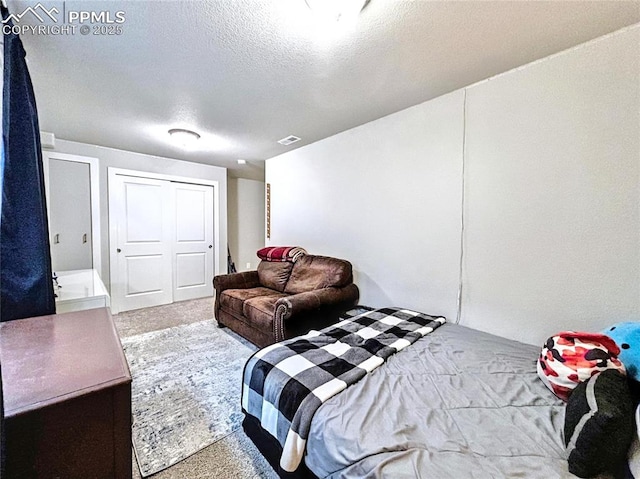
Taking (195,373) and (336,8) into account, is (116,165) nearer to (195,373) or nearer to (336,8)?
(195,373)

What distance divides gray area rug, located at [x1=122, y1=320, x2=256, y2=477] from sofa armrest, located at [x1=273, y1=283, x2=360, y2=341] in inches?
22.2

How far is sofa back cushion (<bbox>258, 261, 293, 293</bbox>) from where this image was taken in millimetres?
3248

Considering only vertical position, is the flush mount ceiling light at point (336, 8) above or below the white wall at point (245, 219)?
above

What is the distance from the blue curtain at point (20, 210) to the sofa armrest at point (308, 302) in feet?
4.68

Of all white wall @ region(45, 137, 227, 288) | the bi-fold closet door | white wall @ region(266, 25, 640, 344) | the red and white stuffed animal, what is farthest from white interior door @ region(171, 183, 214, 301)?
the red and white stuffed animal

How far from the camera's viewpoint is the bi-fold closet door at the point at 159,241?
3.71 metres

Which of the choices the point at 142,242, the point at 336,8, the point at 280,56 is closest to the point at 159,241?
the point at 142,242

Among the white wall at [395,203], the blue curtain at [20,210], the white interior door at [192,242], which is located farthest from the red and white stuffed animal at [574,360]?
Result: the white interior door at [192,242]

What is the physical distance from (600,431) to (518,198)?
1.47 m

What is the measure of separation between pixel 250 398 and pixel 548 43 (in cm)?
272

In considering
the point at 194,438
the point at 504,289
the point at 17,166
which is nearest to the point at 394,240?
the point at 504,289

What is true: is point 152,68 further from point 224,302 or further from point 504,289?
point 504,289

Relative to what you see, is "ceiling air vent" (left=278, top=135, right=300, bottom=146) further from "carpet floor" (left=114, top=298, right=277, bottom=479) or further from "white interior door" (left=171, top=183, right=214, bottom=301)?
"carpet floor" (left=114, top=298, right=277, bottom=479)
